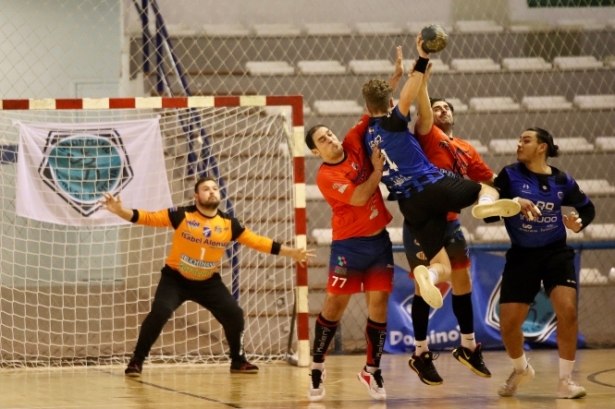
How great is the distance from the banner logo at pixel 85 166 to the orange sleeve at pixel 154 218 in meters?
0.80

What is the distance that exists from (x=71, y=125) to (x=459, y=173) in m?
3.81

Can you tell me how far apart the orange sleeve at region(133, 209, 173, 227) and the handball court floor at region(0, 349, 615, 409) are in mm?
1243

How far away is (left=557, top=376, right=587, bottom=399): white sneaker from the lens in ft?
19.4

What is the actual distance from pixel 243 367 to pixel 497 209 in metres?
3.21

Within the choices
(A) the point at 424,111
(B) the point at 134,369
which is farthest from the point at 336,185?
(B) the point at 134,369

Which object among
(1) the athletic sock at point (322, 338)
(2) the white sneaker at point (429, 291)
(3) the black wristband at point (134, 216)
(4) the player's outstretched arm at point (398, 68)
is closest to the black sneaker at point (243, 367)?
(3) the black wristband at point (134, 216)

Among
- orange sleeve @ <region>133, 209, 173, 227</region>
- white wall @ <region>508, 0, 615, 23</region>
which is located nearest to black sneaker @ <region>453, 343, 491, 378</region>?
orange sleeve @ <region>133, 209, 173, 227</region>

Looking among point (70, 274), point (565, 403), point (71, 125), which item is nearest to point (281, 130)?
point (71, 125)

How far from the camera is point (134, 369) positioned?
7.63 metres

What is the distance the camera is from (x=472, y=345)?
6188mm

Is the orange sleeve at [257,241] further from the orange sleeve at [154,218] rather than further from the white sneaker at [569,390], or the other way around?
the white sneaker at [569,390]

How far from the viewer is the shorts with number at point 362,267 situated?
6.10 m

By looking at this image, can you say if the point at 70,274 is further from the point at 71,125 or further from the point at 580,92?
the point at 580,92

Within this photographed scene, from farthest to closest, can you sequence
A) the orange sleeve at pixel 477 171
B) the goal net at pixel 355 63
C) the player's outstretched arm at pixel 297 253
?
the goal net at pixel 355 63, the player's outstretched arm at pixel 297 253, the orange sleeve at pixel 477 171
